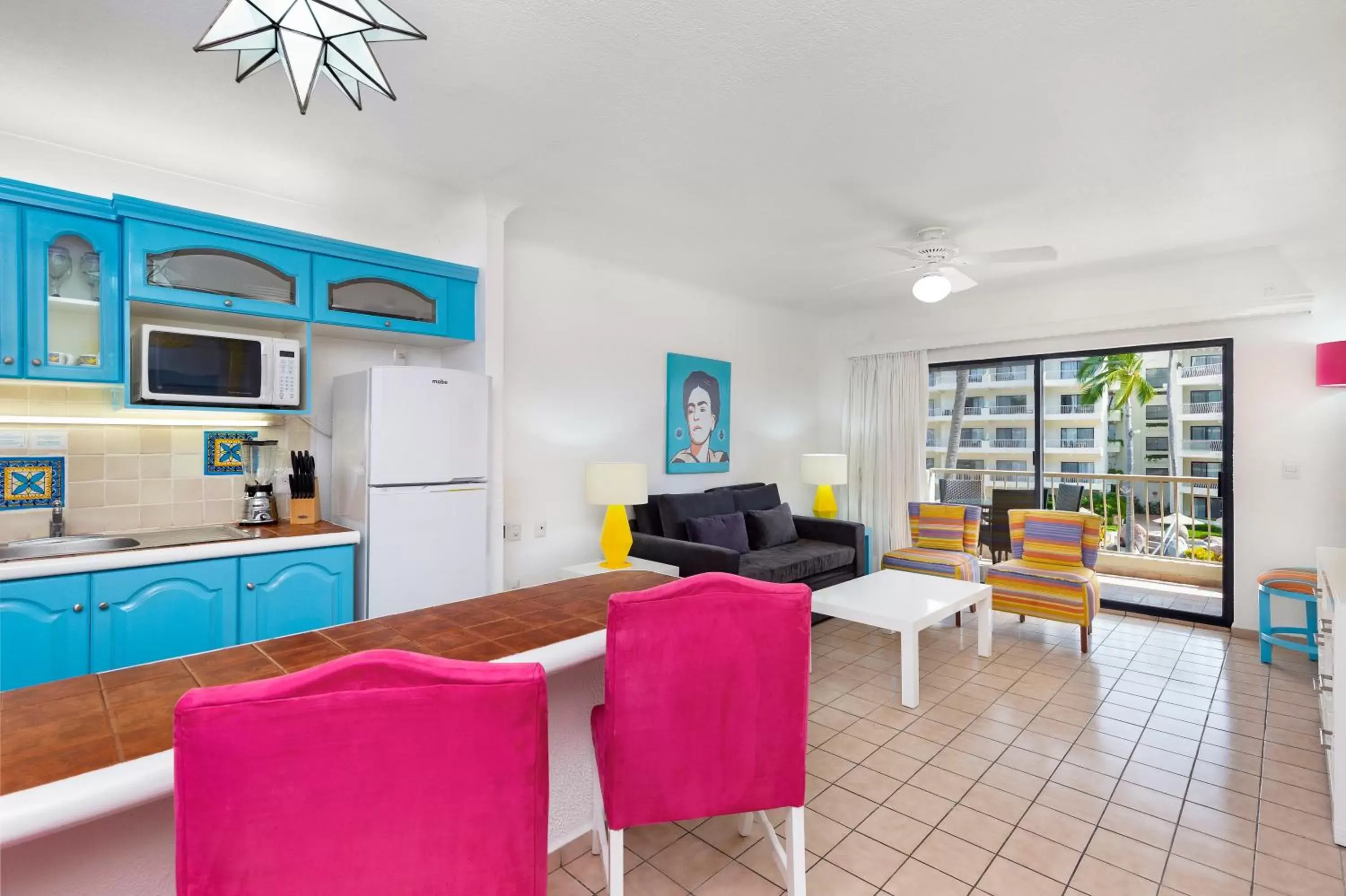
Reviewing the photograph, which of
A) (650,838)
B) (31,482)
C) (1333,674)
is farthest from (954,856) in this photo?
(31,482)

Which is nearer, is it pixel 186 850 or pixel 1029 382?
pixel 186 850

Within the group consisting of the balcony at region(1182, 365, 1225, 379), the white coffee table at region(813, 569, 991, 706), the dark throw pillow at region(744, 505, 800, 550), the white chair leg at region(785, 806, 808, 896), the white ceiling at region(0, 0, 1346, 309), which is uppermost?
the white ceiling at region(0, 0, 1346, 309)

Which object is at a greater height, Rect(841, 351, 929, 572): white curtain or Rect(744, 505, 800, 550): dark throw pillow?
Rect(841, 351, 929, 572): white curtain

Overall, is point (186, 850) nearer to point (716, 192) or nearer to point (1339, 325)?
point (716, 192)

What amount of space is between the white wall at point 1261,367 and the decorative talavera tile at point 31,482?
6313mm

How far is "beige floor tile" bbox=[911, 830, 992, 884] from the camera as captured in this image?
1989 mm

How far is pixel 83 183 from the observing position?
262cm

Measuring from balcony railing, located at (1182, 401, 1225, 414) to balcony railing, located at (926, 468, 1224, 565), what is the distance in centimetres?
57

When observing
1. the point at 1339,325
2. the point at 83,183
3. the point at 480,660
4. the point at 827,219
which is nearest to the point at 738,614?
the point at 480,660

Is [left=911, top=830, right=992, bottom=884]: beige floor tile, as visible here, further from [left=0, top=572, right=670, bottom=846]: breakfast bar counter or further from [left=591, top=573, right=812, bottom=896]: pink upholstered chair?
[left=0, top=572, right=670, bottom=846]: breakfast bar counter

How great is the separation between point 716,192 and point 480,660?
8.93ft

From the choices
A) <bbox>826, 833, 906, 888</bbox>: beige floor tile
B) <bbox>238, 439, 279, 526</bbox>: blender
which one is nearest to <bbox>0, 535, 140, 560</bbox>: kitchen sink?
<bbox>238, 439, 279, 526</bbox>: blender

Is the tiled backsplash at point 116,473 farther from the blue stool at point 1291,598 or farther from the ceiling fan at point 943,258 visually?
the blue stool at point 1291,598

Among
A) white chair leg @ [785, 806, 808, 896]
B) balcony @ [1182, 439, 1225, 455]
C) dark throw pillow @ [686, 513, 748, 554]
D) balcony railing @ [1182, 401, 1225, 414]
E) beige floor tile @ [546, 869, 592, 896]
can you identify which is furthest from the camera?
balcony @ [1182, 439, 1225, 455]
